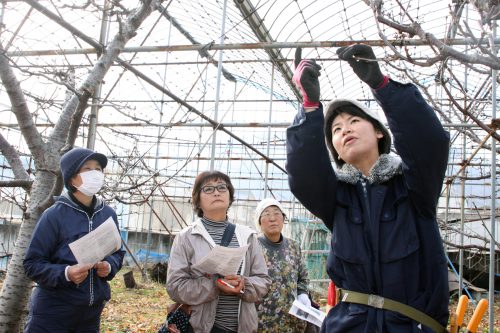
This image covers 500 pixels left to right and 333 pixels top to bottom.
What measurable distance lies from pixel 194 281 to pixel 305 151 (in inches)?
48.3

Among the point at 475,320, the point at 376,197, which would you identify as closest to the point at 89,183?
the point at 376,197

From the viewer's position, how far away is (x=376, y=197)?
137 centimetres

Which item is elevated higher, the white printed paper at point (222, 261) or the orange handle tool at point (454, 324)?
the white printed paper at point (222, 261)

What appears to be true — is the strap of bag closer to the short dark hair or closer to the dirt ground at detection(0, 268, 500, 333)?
the short dark hair

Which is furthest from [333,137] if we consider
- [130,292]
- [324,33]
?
[130,292]

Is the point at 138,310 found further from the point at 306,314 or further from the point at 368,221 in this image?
the point at 368,221

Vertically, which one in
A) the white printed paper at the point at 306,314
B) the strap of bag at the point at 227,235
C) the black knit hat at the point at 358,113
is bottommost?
the white printed paper at the point at 306,314

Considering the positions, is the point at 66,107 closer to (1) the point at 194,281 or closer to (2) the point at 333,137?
(1) the point at 194,281

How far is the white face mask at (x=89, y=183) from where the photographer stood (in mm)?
2520

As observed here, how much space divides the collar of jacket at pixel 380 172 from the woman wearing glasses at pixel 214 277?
3.63 feet

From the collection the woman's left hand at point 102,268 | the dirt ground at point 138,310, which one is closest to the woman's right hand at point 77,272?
the woman's left hand at point 102,268

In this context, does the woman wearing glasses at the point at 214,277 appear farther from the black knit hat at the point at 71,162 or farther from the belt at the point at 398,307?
the belt at the point at 398,307

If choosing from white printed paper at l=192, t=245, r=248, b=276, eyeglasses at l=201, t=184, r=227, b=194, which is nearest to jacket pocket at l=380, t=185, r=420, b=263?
white printed paper at l=192, t=245, r=248, b=276

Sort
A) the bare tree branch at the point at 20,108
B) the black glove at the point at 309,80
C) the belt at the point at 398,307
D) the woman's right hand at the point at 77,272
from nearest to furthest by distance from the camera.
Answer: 1. the belt at the point at 398,307
2. the black glove at the point at 309,80
3. the woman's right hand at the point at 77,272
4. the bare tree branch at the point at 20,108
